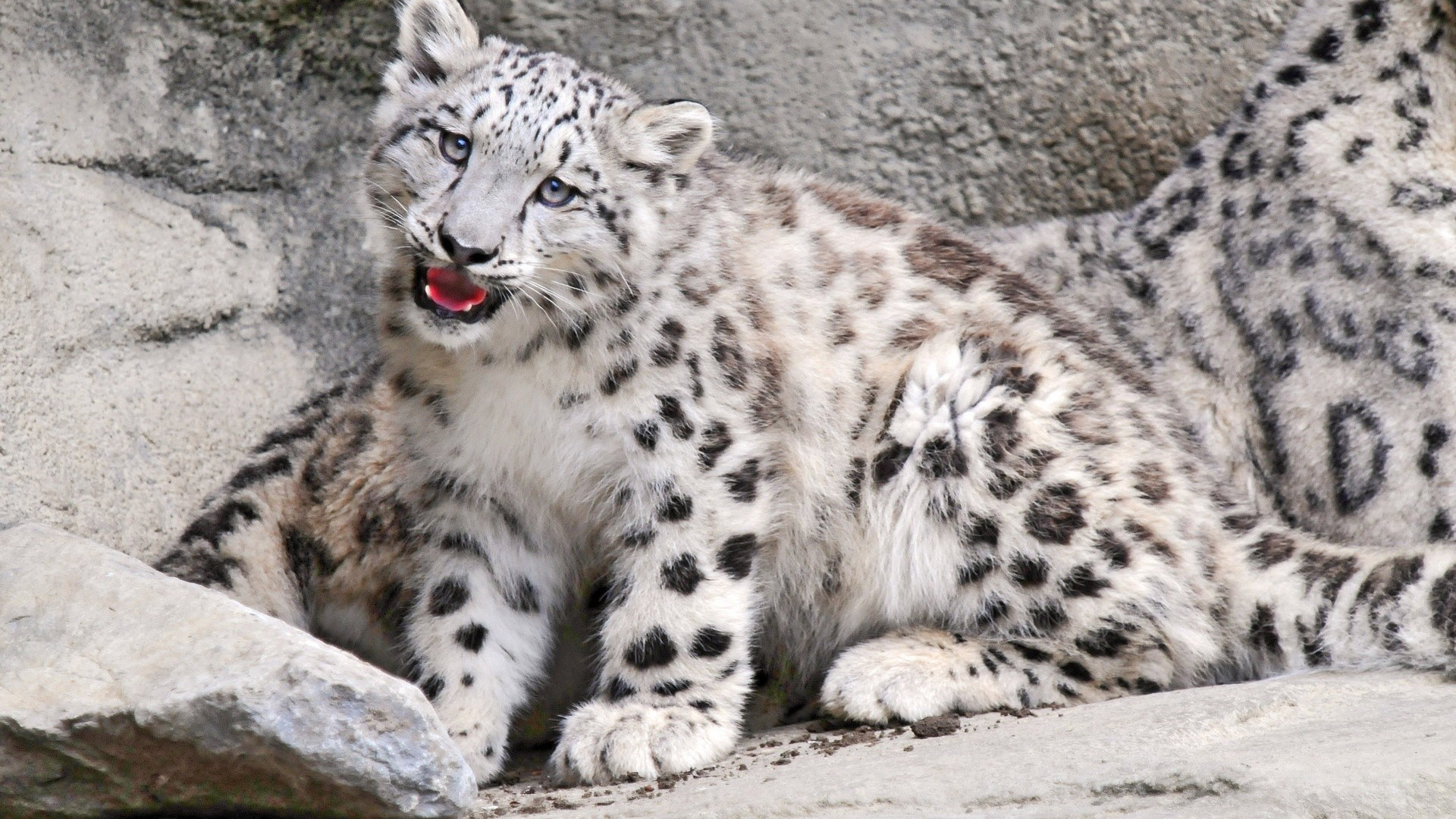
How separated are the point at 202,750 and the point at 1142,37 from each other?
12.9 feet

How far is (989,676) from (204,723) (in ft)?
5.99

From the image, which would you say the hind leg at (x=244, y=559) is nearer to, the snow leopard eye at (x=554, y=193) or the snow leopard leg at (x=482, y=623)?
the snow leopard leg at (x=482, y=623)

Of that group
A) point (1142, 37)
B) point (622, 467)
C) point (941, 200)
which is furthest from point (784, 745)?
point (1142, 37)

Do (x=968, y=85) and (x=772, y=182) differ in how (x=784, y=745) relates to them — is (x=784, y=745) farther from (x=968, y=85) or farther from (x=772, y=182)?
(x=968, y=85)

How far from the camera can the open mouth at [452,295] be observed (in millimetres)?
3680

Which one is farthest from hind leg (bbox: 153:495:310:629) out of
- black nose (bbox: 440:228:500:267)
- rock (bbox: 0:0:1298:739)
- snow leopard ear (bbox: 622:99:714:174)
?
snow leopard ear (bbox: 622:99:714:174)

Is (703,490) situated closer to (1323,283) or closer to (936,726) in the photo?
(936,726)

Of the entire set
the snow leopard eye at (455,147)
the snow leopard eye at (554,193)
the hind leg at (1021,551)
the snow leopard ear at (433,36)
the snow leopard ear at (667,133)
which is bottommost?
the hind leg at (1021,551)

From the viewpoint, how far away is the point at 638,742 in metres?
3.65

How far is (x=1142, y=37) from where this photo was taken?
5.49m

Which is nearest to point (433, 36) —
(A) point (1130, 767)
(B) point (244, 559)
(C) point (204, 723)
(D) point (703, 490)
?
(D) point (703, 490)

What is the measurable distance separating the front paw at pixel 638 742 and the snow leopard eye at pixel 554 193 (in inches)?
45.7

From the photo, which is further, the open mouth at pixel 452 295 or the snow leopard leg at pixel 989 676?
the snow leopard leg at pixel 989 676

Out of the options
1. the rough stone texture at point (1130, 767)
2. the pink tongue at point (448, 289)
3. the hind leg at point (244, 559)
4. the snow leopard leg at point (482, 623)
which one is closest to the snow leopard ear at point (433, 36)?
the pink tongue at point (448, 289)
